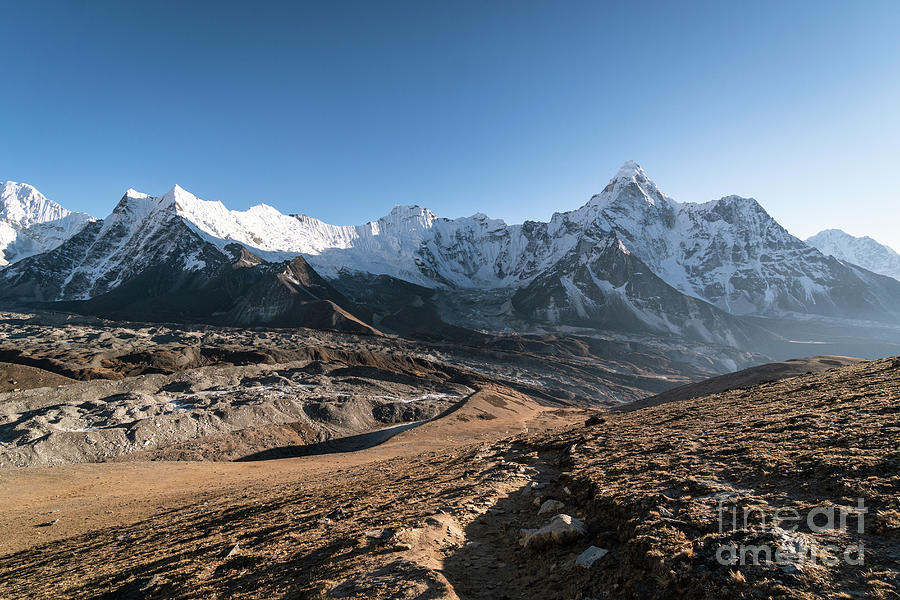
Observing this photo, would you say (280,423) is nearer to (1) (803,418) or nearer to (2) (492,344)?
(1) (803,418)

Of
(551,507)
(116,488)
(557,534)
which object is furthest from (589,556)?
(116,488)

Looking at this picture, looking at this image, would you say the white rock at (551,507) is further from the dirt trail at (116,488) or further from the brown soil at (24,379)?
the brown soil at (24,379)

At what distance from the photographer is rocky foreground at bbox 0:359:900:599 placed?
6.35 meters

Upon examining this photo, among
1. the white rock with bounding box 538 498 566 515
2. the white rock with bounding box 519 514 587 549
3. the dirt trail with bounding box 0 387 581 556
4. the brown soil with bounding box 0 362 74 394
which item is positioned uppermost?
the white rock with bounding box 519 514 587 549

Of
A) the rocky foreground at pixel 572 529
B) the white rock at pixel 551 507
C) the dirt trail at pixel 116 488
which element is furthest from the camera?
the dirt trail at pixel 116 488

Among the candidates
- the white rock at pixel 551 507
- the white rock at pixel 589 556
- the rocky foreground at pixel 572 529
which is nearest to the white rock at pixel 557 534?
the rocky foreground at pixel 572 529

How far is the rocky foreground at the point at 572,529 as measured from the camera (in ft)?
20.8

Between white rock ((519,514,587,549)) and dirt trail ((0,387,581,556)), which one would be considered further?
dirt trail ((0,387,581,556))

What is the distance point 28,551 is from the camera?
16.5m

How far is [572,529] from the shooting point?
342 inches

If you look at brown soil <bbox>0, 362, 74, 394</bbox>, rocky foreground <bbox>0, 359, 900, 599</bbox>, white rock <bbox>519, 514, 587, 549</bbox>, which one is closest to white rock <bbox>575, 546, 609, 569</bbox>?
rocky foreground <bbox>0, 359, 900, 599</bbox>

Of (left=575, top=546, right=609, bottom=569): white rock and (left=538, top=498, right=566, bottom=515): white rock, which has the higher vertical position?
(left=575, top=546, right=609, bottom=569): white rock

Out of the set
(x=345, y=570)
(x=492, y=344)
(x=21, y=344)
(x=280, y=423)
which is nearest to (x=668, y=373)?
(x=492, y=344)

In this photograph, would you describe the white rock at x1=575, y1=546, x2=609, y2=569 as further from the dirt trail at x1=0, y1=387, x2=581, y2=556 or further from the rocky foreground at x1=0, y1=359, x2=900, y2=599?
the dirt trail at x1=0, y1=387, x2=581, y2=556
